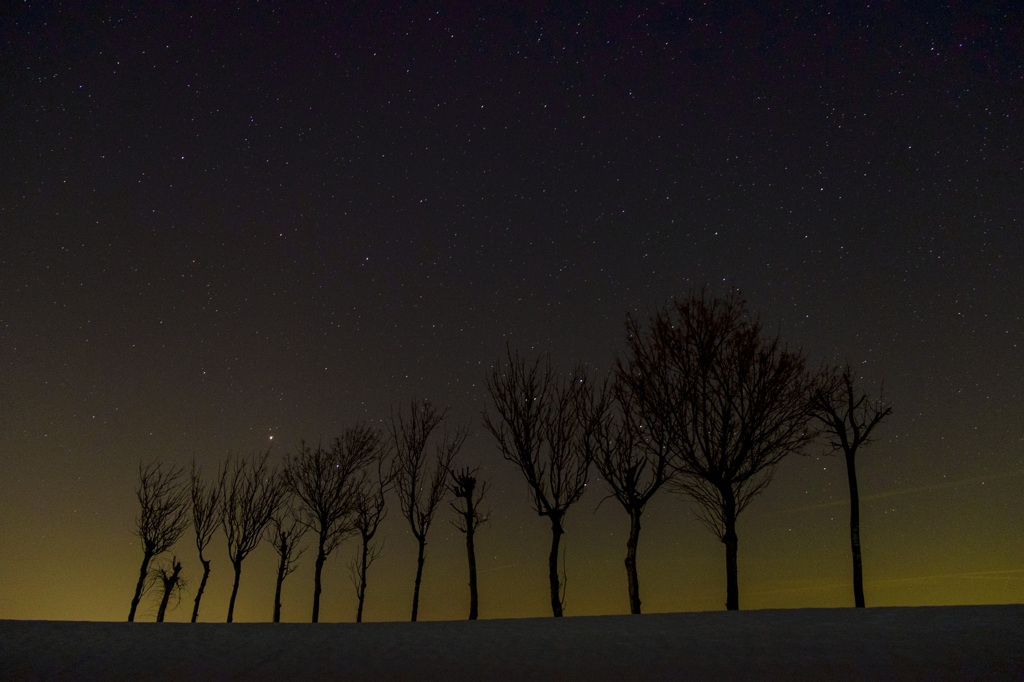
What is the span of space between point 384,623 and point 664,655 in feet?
15.0

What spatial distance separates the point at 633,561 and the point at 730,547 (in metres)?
2.36

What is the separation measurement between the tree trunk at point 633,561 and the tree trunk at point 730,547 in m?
2.13

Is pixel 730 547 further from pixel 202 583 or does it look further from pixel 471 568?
pixel 202 583

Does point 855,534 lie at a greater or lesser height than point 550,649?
greater

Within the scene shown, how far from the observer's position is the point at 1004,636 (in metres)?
6.67

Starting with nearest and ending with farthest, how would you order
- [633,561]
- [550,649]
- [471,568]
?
1. [550,649]
2. [633,561]
3. [471,568]

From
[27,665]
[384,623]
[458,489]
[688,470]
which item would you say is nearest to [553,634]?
[384,623]

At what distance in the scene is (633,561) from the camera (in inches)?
593

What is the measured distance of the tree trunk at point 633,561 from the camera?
14.4 meters

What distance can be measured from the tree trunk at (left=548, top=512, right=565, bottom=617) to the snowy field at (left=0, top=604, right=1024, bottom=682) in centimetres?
656

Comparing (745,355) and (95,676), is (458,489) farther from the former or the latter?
(95,676)

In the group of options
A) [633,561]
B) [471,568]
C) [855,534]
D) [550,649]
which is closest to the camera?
[550,649]

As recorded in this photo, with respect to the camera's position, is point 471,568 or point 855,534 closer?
point 855,534

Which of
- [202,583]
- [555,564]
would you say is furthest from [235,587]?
[555,564]
